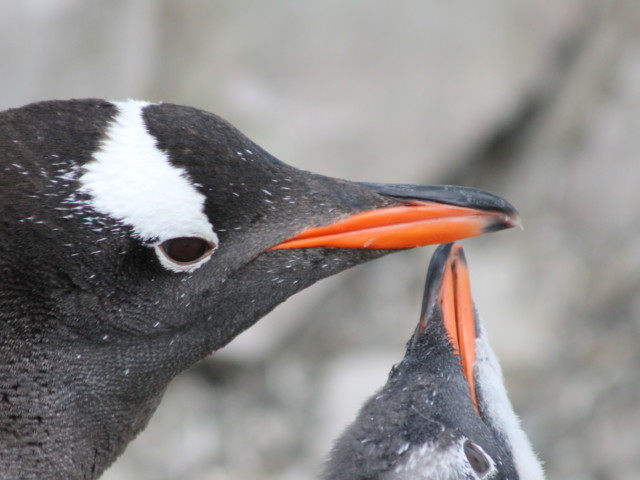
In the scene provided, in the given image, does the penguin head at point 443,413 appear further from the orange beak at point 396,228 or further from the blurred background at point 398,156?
the blurred background at point 398,156

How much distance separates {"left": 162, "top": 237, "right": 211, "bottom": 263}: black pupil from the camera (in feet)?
5.82

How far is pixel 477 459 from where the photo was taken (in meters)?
1.90

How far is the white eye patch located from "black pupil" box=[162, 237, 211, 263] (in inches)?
0.6

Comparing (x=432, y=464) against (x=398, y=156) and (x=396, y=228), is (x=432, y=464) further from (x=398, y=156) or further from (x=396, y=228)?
(x=398, y=156)

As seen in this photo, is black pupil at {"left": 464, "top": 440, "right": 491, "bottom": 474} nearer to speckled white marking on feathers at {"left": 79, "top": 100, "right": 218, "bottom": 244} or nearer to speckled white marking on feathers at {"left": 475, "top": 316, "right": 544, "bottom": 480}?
speckled white marking on feathers at {"left": 475, "top": 316, "right": 544, "bottom": 480}

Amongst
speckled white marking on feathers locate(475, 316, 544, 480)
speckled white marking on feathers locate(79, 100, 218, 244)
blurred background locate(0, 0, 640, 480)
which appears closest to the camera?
speckled white marking on feathers locate(79, 100, 218, 244)

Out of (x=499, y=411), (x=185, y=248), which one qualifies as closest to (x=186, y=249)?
(x=185, y=248)

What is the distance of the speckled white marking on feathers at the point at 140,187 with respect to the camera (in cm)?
170

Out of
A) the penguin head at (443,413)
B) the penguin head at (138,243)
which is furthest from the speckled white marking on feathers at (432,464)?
the penguin head at (138,243)

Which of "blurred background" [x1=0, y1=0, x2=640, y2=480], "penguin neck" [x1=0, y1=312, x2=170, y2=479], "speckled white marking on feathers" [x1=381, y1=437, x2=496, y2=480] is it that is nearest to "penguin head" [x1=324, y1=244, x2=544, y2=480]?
"speckled white marking on feathers" [x1=381, y1=437, x2=496, y2=480]

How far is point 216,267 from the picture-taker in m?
1.87

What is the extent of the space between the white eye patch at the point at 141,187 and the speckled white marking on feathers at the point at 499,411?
0.71 metres

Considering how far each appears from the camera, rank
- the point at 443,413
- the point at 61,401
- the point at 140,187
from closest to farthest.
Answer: the point at 140,187, the point at 61,401, the point at 443,413

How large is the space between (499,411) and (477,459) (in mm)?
221
